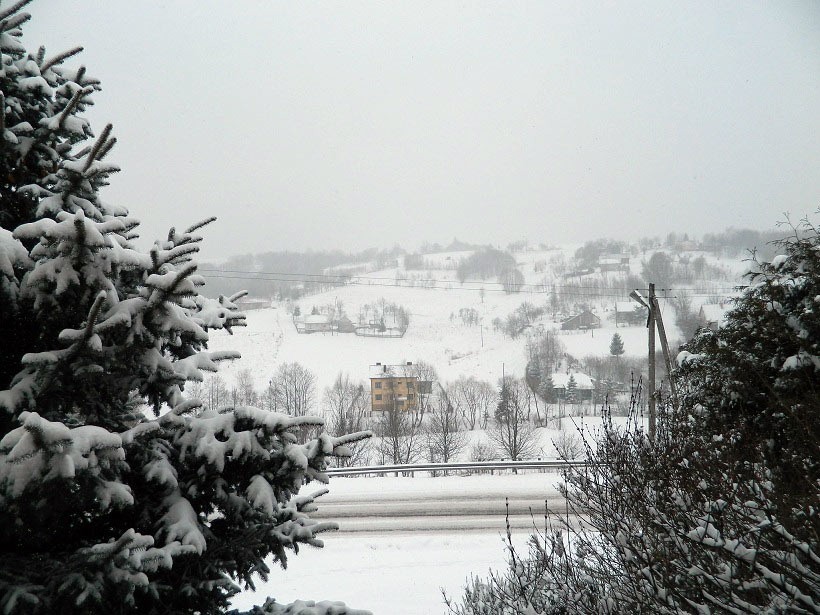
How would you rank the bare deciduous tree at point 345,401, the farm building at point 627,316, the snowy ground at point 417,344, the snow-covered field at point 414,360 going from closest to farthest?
the snow-covered field at point 414,360 → the bare deciduous tree at point 345,401 → the snowy ground at point 417,344 → the farm building at point 627,316

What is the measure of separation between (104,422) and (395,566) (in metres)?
8.27

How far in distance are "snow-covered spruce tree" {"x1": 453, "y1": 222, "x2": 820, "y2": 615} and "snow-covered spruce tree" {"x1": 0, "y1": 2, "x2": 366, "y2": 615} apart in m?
2.46

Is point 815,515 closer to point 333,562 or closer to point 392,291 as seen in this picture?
point 333,562

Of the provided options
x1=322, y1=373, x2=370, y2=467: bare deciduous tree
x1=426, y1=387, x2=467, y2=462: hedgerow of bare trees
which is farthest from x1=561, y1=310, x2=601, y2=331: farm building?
x1=426, y1=387, x2=467, y2=462: hedgerow of bare trees

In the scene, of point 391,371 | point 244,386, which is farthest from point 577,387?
point 244,386

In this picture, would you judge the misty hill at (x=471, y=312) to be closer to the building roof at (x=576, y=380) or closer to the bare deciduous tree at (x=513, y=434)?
the building roof at (x=576, y=380)

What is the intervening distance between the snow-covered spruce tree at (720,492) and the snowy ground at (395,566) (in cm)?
202

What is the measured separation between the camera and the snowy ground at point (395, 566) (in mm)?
8352

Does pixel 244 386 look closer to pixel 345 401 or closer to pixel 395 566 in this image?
pixel 345 401

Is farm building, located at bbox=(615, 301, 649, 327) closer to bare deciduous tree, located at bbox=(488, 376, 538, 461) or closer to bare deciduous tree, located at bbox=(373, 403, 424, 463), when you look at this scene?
bare deciduous tree, located at bbox=(488, 376, 538, 461)

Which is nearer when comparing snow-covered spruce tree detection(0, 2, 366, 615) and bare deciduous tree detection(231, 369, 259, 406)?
snow-covered spruce tree detection(0, 2, 366, 615)

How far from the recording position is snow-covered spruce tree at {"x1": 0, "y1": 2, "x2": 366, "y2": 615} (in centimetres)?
210

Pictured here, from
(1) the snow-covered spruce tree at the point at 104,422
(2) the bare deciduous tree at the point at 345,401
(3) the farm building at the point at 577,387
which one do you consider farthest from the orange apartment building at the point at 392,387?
(1) the snow-covered spruce tree at the point at 104,422

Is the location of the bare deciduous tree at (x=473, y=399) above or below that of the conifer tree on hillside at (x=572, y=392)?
below
